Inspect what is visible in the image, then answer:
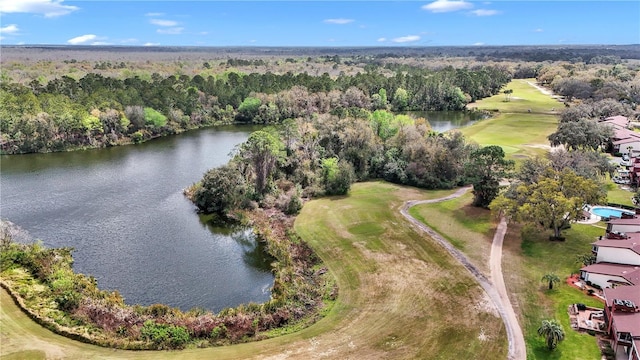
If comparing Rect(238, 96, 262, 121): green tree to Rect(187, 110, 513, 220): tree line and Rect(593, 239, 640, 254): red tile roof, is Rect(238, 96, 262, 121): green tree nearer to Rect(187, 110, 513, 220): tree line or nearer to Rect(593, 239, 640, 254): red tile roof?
Rect(187, 110, 513, 220): tree line

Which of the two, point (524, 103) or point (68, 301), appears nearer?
point (68, 301)

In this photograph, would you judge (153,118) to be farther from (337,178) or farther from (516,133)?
(516,133)

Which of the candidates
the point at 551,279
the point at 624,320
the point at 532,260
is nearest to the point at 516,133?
the point at 532,260

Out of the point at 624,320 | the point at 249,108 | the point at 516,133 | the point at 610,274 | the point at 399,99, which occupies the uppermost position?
the point at 399,99

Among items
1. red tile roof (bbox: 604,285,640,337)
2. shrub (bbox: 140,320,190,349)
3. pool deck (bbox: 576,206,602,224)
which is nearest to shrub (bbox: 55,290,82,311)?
shrub (bbox: 140,320,190,349)

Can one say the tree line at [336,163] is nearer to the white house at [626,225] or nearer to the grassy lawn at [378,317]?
the grassy lawn at [378,317]

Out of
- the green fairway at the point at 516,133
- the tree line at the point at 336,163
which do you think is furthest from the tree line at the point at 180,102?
the green fairway at the point at 516,133
